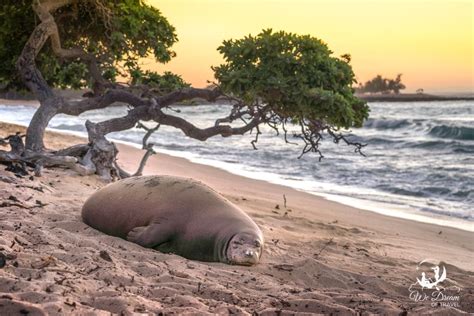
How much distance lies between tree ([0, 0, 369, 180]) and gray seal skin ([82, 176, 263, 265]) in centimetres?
248

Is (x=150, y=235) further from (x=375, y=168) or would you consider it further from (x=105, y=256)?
(x=375, y=168)

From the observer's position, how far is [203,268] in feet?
17.9

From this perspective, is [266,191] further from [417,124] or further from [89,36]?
[417,124]

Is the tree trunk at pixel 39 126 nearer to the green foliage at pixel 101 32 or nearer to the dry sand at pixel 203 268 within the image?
the dry sand at pixel 203 268

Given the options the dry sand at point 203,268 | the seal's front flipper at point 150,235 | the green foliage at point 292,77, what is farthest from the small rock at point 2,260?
the green foliage at point 292,77

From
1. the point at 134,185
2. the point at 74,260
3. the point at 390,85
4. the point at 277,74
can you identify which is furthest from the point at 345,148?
the point at 390,85

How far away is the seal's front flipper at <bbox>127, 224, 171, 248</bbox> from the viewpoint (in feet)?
19.7

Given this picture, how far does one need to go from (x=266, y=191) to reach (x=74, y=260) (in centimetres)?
822

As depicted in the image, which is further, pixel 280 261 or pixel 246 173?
pixel 246 173

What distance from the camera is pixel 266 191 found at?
42.4ft

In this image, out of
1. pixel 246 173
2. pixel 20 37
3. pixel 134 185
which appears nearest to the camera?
pixel 134 185

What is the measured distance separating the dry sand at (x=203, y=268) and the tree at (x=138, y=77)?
4.33 feet

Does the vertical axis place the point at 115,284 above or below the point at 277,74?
below

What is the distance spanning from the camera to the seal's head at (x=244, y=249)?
5.77 metres
